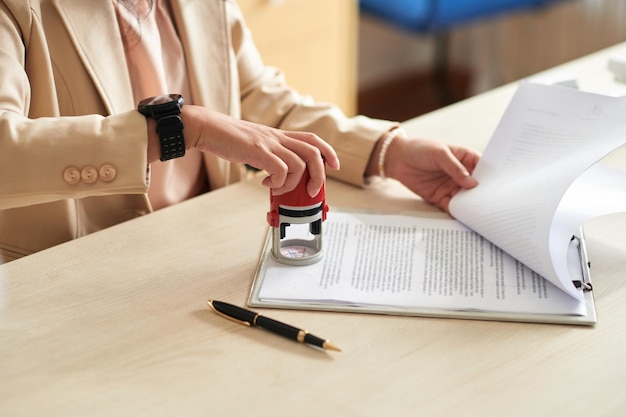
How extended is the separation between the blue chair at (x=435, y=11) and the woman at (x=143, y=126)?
1669mm

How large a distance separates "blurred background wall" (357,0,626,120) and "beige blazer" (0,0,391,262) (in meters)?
2.28

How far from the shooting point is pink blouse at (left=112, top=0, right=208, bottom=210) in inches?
48.0

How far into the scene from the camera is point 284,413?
2.42 ft

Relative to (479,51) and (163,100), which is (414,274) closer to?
(163,100)

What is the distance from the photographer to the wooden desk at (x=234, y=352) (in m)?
0.75

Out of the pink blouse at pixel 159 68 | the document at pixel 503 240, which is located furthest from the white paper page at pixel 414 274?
the pink blouse at pixel 159 68

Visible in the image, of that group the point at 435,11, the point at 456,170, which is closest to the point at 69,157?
the point at 456,170

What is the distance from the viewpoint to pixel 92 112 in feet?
3.86

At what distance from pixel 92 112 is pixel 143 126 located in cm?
24

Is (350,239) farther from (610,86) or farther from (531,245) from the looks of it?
(610,86)

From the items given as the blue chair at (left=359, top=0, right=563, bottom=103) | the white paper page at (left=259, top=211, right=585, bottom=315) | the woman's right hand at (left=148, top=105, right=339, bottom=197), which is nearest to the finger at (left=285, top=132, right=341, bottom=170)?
the woman's right hand at (left=148, top=105, right=339, bottom=197)

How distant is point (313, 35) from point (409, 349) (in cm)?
219

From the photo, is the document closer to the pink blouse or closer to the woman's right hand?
the woman's right hand

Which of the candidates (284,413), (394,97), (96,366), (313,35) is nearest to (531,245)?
(284,413)
